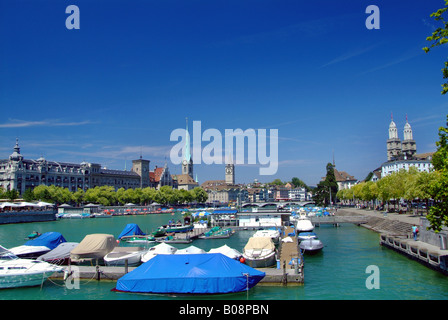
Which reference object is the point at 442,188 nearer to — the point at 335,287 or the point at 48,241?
the point at 335,287

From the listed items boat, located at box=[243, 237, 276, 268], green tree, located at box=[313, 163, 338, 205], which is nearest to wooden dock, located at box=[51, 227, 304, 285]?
boat, located at box=[243, 237, 276, 268]

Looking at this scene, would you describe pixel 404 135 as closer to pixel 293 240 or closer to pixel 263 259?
pixel 293 240

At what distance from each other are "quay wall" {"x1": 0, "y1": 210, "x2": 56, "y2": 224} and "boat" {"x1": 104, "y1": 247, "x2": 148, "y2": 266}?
72159 millimetres

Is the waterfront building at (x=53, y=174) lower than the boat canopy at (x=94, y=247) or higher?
higher

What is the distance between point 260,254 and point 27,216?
Answer: 85262 millimetres

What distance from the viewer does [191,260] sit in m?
21.6

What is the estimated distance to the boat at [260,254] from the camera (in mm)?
31620

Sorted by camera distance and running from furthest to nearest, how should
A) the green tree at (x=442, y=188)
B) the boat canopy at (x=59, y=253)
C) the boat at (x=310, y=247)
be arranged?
the boat at (x=310, y=247), the boat canopy at (x=59, y=253), the green tree at (x=442, y=188)

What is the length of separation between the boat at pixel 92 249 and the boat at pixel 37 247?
19.5 ft

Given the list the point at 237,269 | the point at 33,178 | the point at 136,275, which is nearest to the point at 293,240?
the point at 237,269

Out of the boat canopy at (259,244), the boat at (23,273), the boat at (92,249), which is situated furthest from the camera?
the boat canopy at (259,244)

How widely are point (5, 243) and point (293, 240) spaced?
4055cm

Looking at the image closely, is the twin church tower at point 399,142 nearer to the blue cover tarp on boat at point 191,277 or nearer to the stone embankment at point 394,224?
the stone embankment at point 394,224

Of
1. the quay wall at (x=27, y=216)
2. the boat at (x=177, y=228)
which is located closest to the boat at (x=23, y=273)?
the boat at (x=177, y=228)
